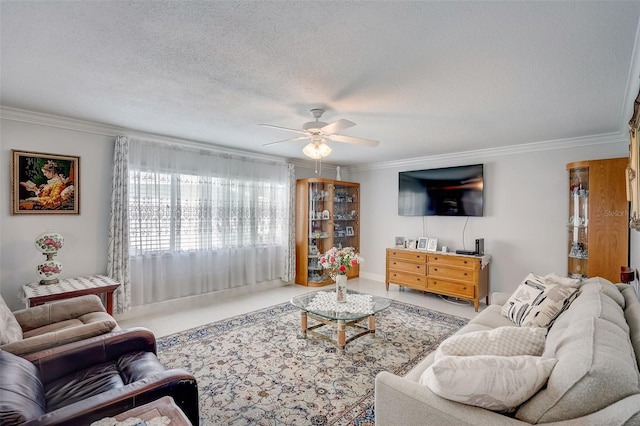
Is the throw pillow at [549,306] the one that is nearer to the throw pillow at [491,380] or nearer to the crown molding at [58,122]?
the throw pillow at [491,380]

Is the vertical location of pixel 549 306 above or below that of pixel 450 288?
above

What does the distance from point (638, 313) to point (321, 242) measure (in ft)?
15.3

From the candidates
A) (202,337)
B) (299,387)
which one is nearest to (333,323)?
(299,387)

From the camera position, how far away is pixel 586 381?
3.46 feet

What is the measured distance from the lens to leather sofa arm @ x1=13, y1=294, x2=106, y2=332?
2.43 meters

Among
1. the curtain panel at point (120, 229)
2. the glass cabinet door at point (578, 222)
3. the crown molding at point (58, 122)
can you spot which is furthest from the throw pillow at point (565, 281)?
the crown molding at point (58, 122)

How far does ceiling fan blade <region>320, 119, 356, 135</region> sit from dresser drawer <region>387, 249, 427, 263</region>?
2977mm

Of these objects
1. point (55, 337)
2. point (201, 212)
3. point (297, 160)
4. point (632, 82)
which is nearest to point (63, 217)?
point (201, 212)

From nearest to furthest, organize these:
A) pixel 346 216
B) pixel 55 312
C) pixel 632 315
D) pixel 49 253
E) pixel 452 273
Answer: pixel 632 315
pixel 55 312
pixel 49 253
pixel 452 273
pixel 346 216

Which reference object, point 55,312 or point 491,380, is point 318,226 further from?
point 491,380

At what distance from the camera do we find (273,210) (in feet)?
18.1

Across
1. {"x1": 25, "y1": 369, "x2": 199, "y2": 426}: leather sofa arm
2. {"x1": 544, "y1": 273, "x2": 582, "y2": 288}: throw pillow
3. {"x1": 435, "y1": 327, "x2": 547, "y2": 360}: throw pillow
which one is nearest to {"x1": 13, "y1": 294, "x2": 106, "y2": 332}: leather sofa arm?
{"x1": 25, "y1": 369, "x2": 199, "y2": 426}: leather sofa arm

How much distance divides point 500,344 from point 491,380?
1.48ft

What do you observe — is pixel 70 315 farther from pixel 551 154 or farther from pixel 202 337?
pixel 551 154
